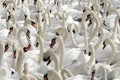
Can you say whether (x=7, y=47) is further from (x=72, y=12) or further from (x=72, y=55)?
(x=72, y=12)

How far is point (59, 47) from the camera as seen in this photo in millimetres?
7316

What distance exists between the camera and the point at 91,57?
23.4 ft

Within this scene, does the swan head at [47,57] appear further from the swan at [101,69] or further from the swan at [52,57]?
the swan at [101,69]

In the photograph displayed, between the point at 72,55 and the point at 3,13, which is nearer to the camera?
the point at 72,55

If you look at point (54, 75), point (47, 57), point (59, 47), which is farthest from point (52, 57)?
point (54, 75)

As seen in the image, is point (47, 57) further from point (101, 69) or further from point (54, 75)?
point (54, 75)

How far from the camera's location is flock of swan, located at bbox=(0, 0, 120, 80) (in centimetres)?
655

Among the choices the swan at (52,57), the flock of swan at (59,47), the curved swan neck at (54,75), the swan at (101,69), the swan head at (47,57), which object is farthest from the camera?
the swan head at (47,57)

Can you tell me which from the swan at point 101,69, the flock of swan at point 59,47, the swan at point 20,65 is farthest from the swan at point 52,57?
the swan at point 101,69

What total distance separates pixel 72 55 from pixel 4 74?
1503 millimetres

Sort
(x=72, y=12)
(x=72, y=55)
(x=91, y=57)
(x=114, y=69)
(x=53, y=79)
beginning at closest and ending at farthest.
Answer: (x=53, y=79) < (x=114, y=69) < (x=91, y=57) < (x=72, y=55) < (x=72, y=12)

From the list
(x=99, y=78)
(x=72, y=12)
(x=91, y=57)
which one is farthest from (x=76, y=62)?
(x=72, y=12)

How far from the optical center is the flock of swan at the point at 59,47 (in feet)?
21.5

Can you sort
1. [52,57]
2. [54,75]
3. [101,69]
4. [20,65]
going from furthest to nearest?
→ 1. [52,57]
2. [20,65]
3. [101,69]
4. [54,75]
